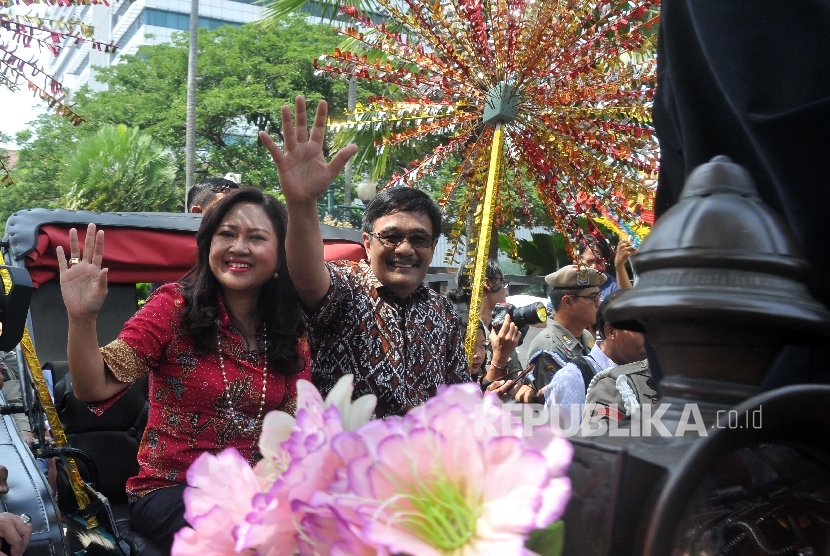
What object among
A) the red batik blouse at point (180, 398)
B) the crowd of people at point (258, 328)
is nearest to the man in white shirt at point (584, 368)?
the crowd of people at point (258, 328)

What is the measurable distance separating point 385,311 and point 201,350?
26.2 inches

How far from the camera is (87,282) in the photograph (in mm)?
2799

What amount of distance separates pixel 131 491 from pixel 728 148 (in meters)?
2.41

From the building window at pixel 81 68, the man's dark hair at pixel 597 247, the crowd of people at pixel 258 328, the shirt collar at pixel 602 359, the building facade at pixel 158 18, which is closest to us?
the crowd of people at pixel 258 328

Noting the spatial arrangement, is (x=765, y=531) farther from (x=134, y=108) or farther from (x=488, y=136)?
(x=134, y=108)

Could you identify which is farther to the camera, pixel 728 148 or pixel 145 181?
pixel 145 181

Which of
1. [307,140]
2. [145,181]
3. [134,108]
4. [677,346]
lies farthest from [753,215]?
[134,108]

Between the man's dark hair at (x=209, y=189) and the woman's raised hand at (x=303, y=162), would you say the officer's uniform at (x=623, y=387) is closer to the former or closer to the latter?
the woman's raised hand at (x=303, y=162)

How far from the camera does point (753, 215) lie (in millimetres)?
888

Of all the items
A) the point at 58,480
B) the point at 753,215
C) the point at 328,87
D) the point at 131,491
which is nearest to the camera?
the point at 753,215

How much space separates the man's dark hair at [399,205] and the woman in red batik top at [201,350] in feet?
1.29

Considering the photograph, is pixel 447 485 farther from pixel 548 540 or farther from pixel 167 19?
pixel 167 19

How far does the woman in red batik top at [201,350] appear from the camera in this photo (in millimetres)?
2764

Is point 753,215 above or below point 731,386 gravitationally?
above
